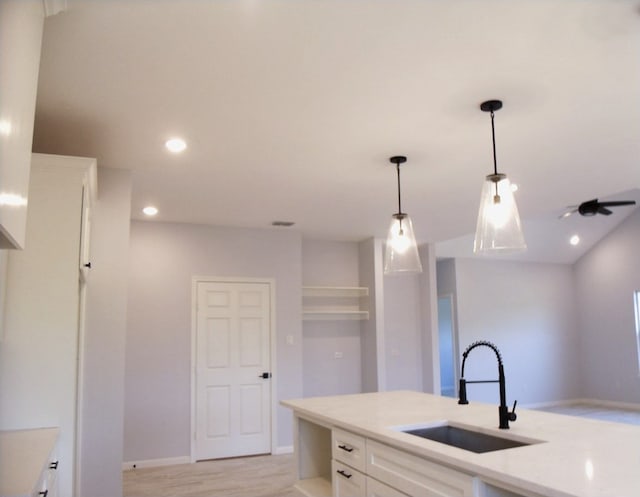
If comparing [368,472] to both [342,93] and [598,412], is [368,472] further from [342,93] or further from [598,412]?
[598,412]

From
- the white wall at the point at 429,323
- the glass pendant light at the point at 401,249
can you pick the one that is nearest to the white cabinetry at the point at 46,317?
the glass pendant light at the point at 401,249

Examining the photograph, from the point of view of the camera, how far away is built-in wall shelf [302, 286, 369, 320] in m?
7.02

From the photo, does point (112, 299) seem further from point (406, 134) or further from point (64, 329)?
point (406, 134)

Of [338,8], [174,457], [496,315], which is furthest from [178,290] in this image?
[496,315]

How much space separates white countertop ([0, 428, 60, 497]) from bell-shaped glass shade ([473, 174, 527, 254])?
222 cm

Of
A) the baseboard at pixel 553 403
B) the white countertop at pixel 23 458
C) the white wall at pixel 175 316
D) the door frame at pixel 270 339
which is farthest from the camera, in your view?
the baseboard at pixel 553 403

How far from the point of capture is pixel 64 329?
8.87 ft

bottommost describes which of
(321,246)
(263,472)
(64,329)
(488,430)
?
(263,472)

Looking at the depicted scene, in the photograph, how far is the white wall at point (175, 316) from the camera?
567 cm

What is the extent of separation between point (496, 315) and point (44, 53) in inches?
342

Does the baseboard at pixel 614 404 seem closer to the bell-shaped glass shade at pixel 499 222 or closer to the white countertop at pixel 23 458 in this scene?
the bell-shaped glass shade at pixel 499 222

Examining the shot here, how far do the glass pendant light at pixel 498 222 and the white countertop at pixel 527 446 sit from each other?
87 centimetres

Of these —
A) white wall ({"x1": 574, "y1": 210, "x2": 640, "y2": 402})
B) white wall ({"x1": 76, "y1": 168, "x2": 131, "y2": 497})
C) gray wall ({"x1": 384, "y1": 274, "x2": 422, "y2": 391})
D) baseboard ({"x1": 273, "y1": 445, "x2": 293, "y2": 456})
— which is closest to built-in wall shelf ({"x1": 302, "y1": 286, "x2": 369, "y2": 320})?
gray wall ({"x1": 384, "y1": 274, "x2": 422, "y2": 391})

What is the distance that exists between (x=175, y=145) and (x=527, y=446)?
109 inches
